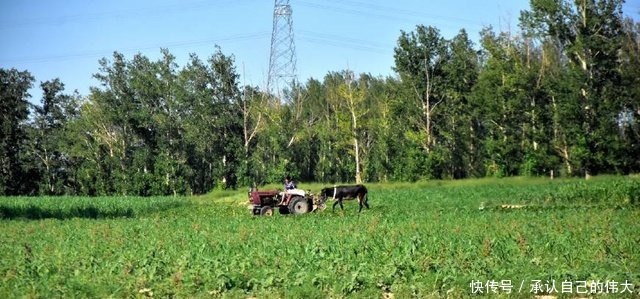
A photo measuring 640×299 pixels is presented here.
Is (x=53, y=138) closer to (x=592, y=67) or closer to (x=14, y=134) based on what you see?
(x=14, y=134)

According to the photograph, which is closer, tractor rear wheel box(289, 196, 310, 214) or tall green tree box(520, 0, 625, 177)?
tractor rear wheel box(289, 196, 310, 214)

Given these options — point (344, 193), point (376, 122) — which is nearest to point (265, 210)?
point (344, 193)

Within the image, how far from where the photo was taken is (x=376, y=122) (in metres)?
73.1

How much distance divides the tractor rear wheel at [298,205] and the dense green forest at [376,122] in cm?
2905

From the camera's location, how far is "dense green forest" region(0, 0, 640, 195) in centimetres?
5244

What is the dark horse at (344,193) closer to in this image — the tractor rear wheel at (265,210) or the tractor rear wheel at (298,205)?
the tractor rear wheel at (298,205)

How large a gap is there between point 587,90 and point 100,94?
168 ft

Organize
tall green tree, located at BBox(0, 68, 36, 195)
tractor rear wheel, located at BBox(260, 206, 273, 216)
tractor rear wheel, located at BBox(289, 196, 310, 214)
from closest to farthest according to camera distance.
→ 1. tractor rear wheel, located at BBox(289, 196, 310, 214)
2. tractor rear wheel, located at BBox(260, 206, 273, 216)
3. tall green tree, located at BBox(0, 68, 36, 195)

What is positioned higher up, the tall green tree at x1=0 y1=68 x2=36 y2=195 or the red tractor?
the tall green tree at x1=0 y1=68 x2=36 y2=195

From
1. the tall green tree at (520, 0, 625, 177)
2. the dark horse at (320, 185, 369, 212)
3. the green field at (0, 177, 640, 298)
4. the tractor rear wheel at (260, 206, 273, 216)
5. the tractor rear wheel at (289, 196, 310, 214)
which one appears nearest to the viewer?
the green field at (0, 177, 640, 298)

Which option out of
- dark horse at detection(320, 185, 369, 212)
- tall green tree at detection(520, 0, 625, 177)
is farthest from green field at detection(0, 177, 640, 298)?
tall green tree at detection(520, 0, 625, 177)

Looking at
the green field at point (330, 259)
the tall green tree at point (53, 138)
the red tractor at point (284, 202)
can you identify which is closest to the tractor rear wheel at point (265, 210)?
the red tractor at point (284, 202)

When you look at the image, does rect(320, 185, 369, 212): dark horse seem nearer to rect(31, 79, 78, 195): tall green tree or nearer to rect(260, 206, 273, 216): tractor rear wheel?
rect(260, 206, 273, 216): tractor rear wheel

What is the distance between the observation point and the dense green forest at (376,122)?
52438 mm
